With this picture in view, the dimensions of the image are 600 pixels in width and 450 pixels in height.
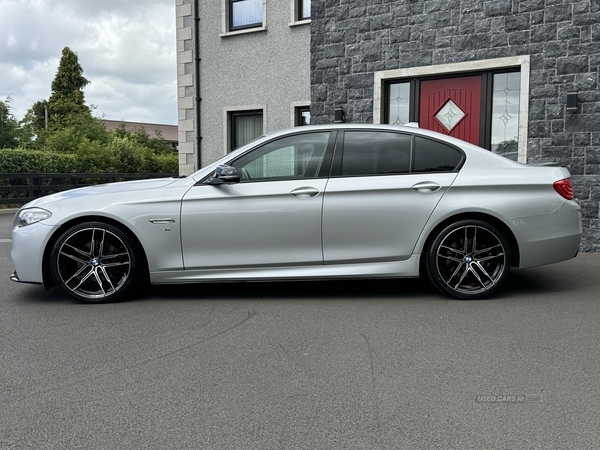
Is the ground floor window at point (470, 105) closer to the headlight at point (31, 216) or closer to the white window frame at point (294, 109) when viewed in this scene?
the white window frame at point (294, 109)

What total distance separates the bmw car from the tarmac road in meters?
0.30

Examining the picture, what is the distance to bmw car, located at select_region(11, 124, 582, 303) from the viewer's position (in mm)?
5672

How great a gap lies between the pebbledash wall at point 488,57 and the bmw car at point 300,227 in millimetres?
3868

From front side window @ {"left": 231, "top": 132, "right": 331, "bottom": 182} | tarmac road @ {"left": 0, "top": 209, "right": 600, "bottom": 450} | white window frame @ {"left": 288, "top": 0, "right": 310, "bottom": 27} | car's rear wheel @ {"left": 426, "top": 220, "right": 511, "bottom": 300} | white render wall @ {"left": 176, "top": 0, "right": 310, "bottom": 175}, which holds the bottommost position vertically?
tarmac road @ {"left": 0, "top": 209, "right": 600, "bottom": 450}

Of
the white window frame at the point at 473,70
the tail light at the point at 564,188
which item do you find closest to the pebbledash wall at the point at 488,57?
the white window frame at the point at 473,70

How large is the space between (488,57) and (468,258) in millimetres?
5236

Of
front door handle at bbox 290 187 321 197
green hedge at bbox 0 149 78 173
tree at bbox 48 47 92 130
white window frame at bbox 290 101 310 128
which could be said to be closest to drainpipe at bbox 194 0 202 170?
white window frame at bbox 290 101 310 128

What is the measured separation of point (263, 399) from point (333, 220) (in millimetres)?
2545

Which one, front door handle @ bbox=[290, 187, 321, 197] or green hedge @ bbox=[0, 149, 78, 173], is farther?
green hedge @ bbox=[0, 149, 78, 173]

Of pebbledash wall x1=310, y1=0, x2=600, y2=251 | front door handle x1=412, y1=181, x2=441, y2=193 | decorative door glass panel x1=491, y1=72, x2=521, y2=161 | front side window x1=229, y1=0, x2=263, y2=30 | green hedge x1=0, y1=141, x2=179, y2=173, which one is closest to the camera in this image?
front door handle x1=412, y1=181, x2=441, y2=193

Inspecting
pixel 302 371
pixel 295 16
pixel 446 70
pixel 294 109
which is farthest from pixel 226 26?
pixel 302 371

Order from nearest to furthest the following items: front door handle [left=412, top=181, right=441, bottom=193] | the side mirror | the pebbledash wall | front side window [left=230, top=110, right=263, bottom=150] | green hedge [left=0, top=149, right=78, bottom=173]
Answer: the side mirror
front door handle [left=412, top=181, right=441, bottom=193]
the pebbledash wall
front side window [left=230, top=110, right=263, bottom=150]
green hedge [left=0, top=149, right=78, bottom=173]

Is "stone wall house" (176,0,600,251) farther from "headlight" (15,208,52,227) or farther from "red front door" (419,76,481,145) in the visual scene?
"headlight" (15,208,52,227)

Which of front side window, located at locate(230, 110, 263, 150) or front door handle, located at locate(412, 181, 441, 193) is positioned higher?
front side window, located at locate(230, 110, 263, 150)
